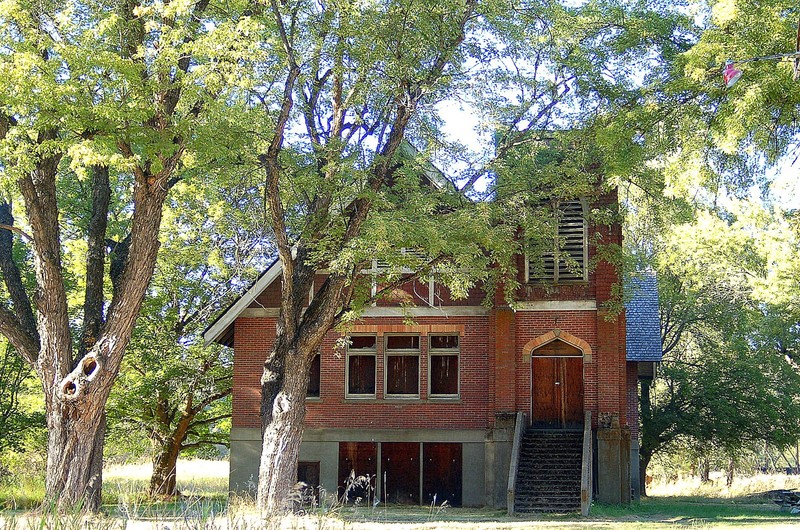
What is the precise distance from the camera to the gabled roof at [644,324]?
28323 millimetres

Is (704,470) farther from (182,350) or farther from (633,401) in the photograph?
(182,350)

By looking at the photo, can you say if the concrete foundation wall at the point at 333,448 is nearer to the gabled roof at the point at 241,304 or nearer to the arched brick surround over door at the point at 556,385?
the arched brick surround over door at the point at 556,385

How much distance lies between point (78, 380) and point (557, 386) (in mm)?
12703

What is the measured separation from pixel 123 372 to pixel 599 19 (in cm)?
1795

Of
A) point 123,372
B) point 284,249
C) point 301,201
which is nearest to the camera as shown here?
point 284,249

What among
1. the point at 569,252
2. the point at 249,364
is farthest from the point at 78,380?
the point at 569,252

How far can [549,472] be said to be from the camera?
76.1 feet

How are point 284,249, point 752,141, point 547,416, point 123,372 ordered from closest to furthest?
point 752,141
point 284,249
point 547,416
point 123,372

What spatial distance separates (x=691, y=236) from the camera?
22703 mm

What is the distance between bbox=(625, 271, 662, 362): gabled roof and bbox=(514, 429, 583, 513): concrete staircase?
4.86 metres

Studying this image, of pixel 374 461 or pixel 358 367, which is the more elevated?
pixel 358 367

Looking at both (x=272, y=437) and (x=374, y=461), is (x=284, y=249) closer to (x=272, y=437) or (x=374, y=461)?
(x=272, y=437)

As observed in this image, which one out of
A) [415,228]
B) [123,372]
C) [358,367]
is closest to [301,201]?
[415,228]

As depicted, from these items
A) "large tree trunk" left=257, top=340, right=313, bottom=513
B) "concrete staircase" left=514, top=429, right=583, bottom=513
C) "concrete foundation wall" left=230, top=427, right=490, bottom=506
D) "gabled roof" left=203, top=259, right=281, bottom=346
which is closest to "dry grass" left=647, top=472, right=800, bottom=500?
"concrete staircase" left=514, top=429, right=583, bottom=513
